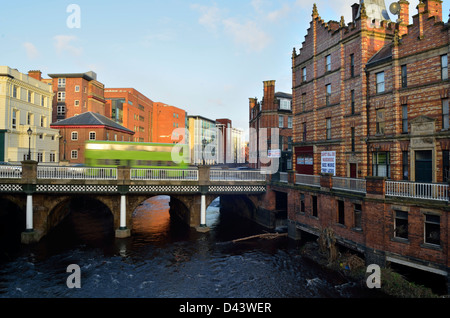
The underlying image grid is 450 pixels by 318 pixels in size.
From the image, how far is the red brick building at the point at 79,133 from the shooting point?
52.8m

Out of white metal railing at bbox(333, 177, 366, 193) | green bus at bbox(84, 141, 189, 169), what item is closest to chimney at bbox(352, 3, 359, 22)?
white metal railing at bbox(333, 177, 366, 193)

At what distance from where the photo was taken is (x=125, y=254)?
906 inches

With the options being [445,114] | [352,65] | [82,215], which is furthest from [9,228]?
[445,114]

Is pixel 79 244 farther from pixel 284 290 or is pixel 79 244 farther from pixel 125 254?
pixel 284 290

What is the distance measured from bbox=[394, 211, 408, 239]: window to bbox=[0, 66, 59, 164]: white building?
46.0 metres

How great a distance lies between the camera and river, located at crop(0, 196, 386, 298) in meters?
17.1

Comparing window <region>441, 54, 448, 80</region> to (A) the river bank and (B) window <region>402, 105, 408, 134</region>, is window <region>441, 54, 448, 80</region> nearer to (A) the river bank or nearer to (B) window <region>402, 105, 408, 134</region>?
(B) window <region>402, 105, 408, 134</region>

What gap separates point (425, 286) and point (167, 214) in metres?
29.6

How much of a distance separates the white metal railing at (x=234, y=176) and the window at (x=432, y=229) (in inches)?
661

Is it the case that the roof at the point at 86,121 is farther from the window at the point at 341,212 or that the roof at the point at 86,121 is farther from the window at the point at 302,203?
the window at the point at 341,212
